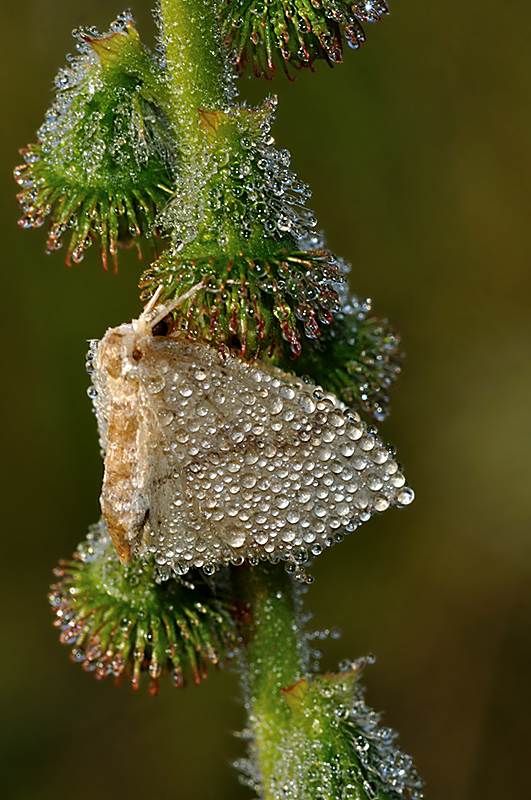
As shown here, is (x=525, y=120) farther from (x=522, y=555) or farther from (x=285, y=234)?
(x=285, y=234)

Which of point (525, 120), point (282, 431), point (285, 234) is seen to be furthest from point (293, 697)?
point (525, 120)

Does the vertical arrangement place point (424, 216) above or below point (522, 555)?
above

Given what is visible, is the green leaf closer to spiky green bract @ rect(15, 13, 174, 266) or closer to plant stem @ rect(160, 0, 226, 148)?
spiky green bract @ rect(15, 13, 174, 266)

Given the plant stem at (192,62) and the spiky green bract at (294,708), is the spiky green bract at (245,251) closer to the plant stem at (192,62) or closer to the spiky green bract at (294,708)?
the plant stem at (192,62)

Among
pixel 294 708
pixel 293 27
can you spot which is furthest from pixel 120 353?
pixel 294 708

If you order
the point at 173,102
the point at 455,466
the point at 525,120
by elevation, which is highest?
the point at 525,120

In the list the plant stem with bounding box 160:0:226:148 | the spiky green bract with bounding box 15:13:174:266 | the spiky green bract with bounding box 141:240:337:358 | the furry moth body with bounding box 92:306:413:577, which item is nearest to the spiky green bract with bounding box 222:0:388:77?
the plant stem with bounding box 160:0:226:148

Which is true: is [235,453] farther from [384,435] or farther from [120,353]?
[384,435]
